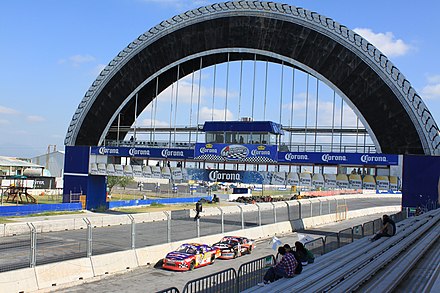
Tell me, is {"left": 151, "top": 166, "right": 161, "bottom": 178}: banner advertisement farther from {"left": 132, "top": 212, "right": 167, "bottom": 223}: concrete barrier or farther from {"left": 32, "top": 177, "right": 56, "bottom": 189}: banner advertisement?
{"left": 32, "top": 177, "right": 56, "bottom": 189}: banner advertisement

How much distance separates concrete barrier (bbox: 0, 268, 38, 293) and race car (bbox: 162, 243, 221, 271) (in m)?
7.96

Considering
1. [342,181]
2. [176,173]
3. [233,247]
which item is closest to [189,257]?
[233,247]

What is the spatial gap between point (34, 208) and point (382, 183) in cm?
3519

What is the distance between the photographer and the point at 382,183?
34688 mm

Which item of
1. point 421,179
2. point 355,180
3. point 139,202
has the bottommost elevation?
point 139,202

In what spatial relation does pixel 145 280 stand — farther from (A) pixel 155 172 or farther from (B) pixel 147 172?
(B) pixel 147 172

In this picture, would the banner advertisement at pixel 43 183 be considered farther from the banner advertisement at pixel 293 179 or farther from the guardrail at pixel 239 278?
the guardrail at pixel 239 278

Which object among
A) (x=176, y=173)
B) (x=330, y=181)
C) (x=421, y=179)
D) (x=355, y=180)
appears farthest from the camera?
(x=176, y=173)

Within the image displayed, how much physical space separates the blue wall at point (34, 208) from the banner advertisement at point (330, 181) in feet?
93.4

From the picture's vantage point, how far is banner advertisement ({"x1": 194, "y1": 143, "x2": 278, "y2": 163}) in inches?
1556

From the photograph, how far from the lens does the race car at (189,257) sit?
82.5ft

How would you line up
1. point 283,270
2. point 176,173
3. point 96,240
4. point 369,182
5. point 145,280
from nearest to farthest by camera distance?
point 283,270 < point 145,280 < point 96,240 < point 369,182 < point 176,173

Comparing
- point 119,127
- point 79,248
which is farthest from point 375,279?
point 119,127

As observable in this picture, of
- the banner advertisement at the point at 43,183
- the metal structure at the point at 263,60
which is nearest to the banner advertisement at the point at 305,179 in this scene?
the metal structure at the point at 263,60
